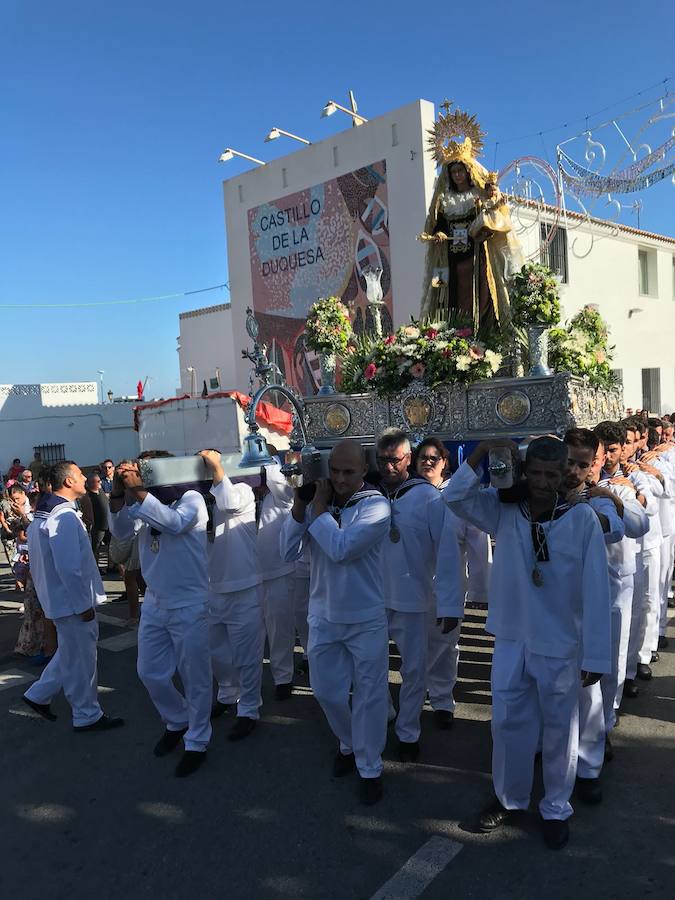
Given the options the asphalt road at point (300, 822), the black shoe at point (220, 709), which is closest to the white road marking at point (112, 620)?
the asphalt road at point (300, 822)

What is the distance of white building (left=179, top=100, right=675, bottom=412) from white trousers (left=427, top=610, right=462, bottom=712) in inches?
503

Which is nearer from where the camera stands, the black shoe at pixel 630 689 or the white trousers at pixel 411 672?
the white trousers at pixel 411 672

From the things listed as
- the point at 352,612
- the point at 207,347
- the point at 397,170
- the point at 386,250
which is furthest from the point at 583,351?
the point at 207,347

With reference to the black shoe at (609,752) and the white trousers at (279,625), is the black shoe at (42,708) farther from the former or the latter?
the black shoe at (609,752)

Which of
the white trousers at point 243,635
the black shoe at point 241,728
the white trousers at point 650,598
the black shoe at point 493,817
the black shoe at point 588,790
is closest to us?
the black shoe at point 493,817

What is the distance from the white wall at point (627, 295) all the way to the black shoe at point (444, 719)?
1441 centimetres

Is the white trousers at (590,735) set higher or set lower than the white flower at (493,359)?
lower

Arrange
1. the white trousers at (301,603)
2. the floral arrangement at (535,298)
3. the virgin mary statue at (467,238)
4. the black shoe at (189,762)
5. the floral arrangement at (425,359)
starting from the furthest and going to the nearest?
the virgin mary statue at (467,238) → the floral arrangement at (425,359) → the floral arrangement at (535,298) → the white trousers at (301,603) → the black shoe at (189,762)

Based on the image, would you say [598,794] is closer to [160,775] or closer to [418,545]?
[418,545]

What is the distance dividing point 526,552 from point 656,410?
64.8ft

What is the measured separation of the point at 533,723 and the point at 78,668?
296cm

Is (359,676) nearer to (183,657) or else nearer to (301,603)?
(183,657)

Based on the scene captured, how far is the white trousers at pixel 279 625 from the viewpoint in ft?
16.1

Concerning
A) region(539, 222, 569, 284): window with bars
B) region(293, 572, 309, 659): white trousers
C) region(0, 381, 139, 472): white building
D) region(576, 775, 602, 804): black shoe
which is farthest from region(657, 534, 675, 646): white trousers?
region(0, 381, 139, 472): white building
